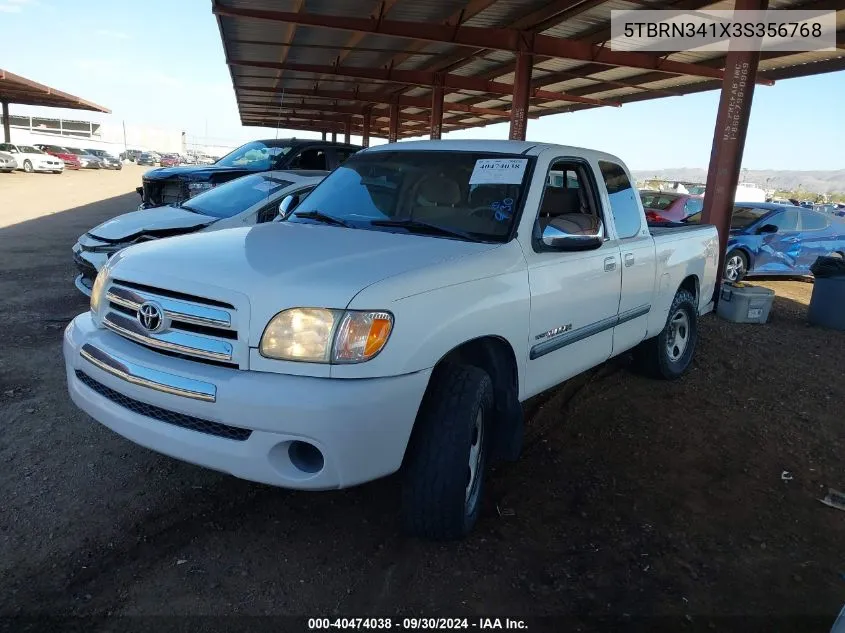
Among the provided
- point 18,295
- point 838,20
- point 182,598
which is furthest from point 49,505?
point 838,20

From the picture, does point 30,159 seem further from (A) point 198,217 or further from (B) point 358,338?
(B) point 358,338

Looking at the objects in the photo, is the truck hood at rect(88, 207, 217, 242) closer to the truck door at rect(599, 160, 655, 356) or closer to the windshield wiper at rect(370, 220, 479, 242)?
the windshield wiper at rect(370, 220, 479, 242)

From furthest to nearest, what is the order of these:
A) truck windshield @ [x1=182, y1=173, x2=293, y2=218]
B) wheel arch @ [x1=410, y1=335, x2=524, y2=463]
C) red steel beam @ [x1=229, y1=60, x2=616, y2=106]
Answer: red steel beam @ [x1=229, y1=60, x2=616, y2=106] < truck windshield @ [x1=182, y1=173, x2=293, y2=218] < wheel arch @ [x1=410, y1=335, x2=524, y2=463]

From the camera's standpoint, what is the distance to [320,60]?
17.9 m

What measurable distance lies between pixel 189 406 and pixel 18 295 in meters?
5.69

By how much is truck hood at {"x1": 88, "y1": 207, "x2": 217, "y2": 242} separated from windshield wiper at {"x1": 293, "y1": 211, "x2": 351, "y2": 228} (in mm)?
3045

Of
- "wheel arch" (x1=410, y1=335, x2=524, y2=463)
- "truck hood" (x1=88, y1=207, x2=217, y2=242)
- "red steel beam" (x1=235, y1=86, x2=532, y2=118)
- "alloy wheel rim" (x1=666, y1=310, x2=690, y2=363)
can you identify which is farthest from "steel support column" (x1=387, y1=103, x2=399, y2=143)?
"wheel arch" (x1=410, y1=335, x2=524, y2=463)

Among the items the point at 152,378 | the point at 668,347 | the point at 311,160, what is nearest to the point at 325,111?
the point at 311,160

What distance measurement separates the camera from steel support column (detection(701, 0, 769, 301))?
865 cm

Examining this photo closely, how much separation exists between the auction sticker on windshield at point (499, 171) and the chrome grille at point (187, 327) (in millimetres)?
1710

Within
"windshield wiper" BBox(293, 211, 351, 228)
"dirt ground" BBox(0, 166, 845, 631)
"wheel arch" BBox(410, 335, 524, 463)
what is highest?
"windshield wiper" BBox(293, 211, 351, 228)

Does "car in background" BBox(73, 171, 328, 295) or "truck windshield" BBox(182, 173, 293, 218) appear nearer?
"car in background" BBox(73, 171, 328, 295)

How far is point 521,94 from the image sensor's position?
49.3 ft

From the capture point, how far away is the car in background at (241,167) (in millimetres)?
9742
